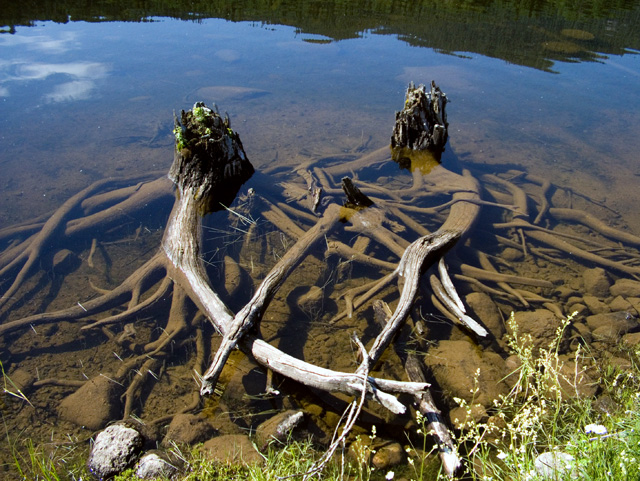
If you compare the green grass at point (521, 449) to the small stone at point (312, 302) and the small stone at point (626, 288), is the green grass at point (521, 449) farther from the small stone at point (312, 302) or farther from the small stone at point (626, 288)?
the small stone at point (312, 302)

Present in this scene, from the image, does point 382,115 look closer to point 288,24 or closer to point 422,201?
point 422,201

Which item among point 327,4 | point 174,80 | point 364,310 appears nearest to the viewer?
point 364,310

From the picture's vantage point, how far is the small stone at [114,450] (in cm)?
301

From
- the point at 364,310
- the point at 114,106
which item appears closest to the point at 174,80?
the point at 114,106

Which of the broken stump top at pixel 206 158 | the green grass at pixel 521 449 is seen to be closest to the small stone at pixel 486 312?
the green grass at pixel 521 449

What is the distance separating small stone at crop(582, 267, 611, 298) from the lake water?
0.13m

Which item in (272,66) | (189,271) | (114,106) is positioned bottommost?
(189,271)

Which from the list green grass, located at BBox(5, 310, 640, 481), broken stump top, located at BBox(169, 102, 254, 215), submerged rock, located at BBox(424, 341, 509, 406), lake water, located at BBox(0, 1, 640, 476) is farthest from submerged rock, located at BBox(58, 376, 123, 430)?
submerged rock, located at BBox(424, 341, 509, 406)

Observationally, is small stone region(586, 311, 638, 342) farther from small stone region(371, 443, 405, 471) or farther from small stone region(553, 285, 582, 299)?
small stone region(371, 443, 405, 471)

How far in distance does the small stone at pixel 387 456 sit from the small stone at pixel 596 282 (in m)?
3.25

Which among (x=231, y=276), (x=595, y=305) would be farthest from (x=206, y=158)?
(x=595, y=305)

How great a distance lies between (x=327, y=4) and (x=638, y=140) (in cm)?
1210

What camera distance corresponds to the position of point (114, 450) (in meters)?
3.09

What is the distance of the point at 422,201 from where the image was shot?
641 centimetres
